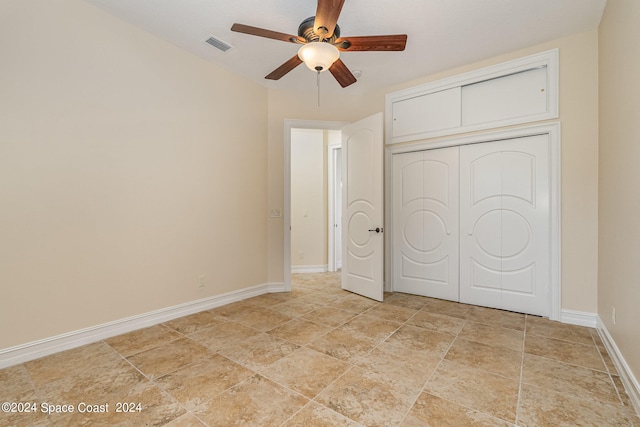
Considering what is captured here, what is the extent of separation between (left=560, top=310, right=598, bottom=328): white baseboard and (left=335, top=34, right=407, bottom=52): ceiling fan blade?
2950mm

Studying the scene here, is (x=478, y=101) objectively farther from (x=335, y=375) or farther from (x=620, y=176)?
(x=335, y=375)

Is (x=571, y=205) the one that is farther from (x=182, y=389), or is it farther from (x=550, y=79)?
(x=182, y=389)

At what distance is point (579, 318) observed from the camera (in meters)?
2.71

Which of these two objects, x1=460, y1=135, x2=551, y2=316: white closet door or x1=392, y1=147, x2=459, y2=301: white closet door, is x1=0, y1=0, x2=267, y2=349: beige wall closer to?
x1=392, y1=147, x2=459, y2=301: white closet door

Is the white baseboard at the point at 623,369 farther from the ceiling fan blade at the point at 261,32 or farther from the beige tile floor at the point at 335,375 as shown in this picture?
the ceiling fan blade at the point at 261,32

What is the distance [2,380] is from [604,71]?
16.7 ft

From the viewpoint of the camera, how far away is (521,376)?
6.15ft

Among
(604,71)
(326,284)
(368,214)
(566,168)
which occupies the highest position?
(604,71)

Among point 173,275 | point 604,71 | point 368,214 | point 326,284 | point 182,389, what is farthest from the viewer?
point 326,284

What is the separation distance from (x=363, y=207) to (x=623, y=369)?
2585 mm

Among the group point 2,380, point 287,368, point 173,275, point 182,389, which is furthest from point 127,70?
point 287,368

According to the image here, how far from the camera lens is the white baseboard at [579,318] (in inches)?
105

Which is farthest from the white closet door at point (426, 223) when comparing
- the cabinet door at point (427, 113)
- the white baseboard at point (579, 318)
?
the white baseboard at point (579, 318)

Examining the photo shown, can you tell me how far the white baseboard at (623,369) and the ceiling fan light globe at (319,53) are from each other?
9.04 feet
